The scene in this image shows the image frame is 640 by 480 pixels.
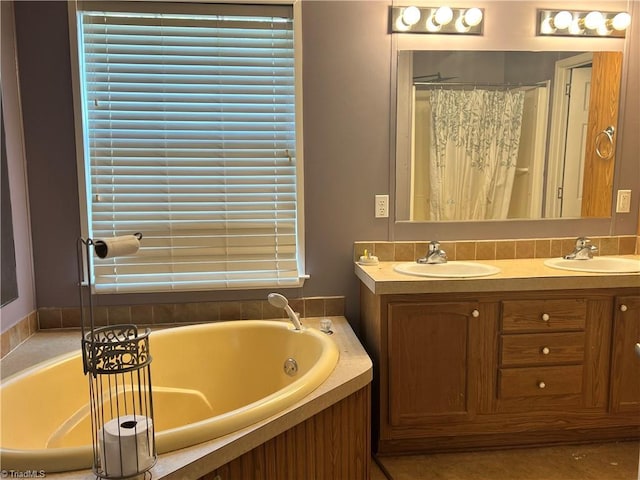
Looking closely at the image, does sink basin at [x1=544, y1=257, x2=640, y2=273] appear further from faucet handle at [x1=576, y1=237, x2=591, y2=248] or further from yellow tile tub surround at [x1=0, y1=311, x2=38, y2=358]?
yellow tile tub surround at [x1=0, y1=311, x2=38, y2=358]

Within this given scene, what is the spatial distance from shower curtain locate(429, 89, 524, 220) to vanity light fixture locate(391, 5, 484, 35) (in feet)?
1.04

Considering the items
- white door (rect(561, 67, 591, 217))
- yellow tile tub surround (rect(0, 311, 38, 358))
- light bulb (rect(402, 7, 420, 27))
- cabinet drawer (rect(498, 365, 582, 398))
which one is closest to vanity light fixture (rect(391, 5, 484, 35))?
light bulb (rect(402, 7, 420, 27))

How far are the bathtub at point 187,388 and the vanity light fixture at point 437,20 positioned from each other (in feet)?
5.30

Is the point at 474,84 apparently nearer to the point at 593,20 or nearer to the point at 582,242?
the point at 593,20

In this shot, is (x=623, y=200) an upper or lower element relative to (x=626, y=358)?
upper

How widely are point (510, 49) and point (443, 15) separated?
0.42 m

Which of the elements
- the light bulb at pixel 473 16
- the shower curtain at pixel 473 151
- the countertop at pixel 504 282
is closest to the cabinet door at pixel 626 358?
the countertop at pixel 504 282

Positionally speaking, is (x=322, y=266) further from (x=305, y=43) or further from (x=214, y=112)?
(x=305, y=43)

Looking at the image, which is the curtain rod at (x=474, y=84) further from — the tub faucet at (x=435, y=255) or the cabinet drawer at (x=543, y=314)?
the cabinet drawer at (x=543, y=314)

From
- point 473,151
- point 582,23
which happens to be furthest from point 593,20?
point 473,151

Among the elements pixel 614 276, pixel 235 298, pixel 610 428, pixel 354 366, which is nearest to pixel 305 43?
pixel 235 298

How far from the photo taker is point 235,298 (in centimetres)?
251

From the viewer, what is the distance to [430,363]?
2.16 metres

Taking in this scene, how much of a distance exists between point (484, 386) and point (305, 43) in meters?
1.88
